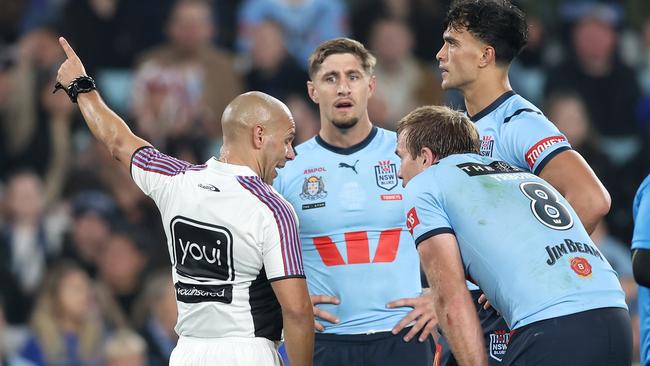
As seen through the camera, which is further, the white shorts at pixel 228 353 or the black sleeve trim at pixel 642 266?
the white shorts at pixel 228 353

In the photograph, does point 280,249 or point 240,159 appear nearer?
point 280,249

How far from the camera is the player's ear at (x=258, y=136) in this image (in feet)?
16.7

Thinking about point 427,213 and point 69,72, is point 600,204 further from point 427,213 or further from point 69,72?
point 69,72

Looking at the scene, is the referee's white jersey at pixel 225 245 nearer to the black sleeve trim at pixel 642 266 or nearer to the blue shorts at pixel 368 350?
the blue shorts at pixel 368 350

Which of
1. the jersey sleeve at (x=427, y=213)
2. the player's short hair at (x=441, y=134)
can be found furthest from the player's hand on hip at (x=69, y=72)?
the jersey sleeve at (x=427, y=213)

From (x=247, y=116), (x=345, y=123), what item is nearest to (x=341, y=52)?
(x=345, y=123)

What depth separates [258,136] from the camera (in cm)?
509

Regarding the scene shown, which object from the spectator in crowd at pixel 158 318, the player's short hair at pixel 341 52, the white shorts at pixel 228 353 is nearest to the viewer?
the white shorts at pixel 228 353

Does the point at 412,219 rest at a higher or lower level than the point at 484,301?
higher

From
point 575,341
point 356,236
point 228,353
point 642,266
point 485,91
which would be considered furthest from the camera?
point 356,236

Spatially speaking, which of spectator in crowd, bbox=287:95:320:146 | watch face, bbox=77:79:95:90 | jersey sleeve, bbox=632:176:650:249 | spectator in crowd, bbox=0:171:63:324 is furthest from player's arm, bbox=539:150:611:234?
spectator in crowd, bbox=0:171:63:324

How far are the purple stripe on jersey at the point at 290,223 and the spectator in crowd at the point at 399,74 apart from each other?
20.2 feet

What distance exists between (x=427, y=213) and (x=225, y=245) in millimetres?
1035

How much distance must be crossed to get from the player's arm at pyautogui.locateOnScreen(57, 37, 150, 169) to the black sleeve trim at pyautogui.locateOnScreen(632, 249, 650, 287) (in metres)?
2.39
